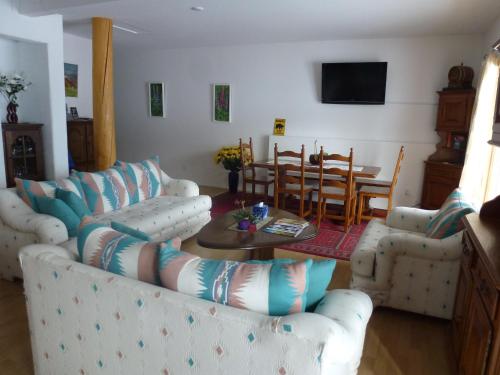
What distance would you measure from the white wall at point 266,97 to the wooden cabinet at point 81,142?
169 centimetres

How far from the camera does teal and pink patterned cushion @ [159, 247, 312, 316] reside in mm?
1327

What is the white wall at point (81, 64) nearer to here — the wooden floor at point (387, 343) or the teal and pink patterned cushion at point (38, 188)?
the teal and pink patterned cushion at point (38, 188)

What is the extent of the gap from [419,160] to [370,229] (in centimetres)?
253

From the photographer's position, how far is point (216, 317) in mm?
1285

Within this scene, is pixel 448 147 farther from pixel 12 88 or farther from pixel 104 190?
pixel 12 88

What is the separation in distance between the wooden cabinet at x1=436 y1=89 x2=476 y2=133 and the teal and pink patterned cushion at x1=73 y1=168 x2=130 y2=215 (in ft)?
13.2

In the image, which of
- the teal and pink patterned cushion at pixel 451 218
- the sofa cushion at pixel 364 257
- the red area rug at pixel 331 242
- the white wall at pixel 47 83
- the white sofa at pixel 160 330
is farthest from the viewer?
the white wall at pixel 47 83

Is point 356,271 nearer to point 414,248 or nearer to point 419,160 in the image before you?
point 414,248

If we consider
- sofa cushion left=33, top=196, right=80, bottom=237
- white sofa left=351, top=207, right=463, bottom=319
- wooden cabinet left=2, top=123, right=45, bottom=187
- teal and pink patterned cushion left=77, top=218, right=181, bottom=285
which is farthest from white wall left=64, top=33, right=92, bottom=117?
white sofa left=351, top=207, right=463, bottom=319

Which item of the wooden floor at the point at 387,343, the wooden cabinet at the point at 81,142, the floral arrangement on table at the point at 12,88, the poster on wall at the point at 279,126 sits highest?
the floral arrangement on table at the point at 12,88

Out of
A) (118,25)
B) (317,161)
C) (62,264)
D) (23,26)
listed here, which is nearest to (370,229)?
(317,161)

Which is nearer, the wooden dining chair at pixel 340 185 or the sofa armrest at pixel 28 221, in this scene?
the sofa armrest at pixel 28 221

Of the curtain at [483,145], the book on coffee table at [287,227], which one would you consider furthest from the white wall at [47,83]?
the curtain at [483,145]

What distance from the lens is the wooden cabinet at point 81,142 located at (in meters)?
5.39
